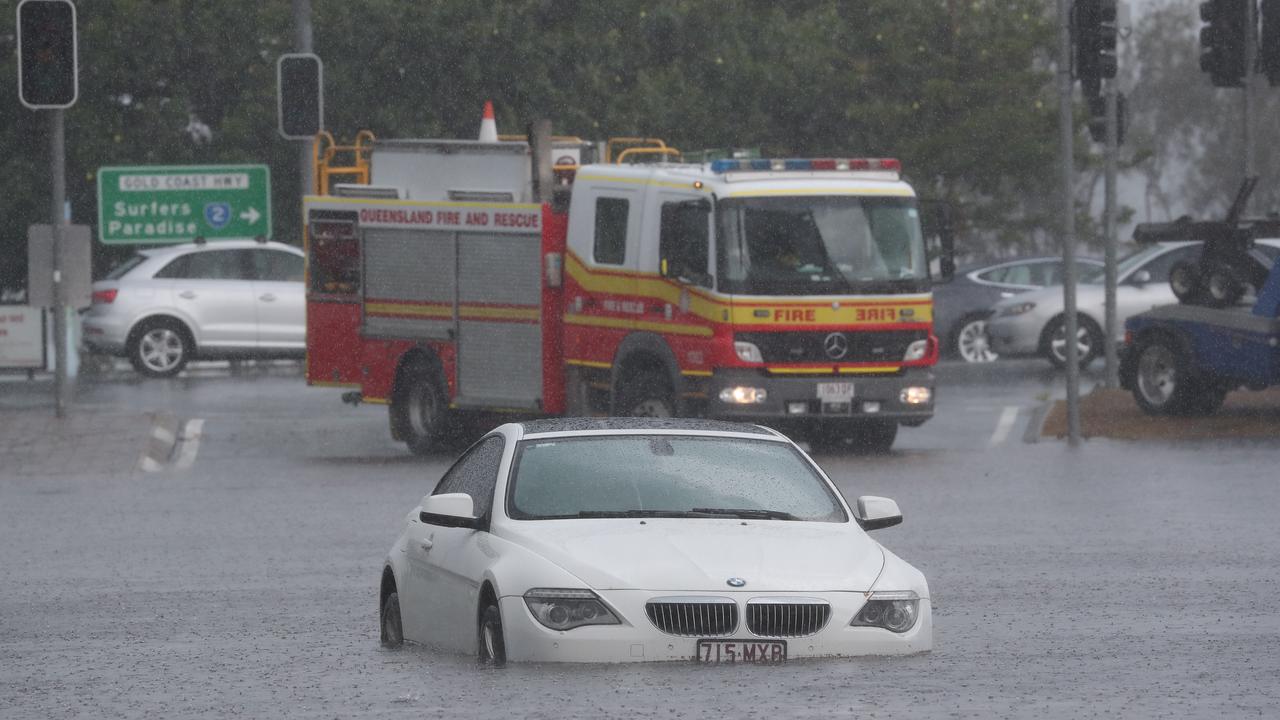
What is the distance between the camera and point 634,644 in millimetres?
9141

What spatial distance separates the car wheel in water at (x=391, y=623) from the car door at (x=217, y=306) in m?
23.7

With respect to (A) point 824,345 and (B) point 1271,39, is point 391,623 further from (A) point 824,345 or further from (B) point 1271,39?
(B) point 1271,39

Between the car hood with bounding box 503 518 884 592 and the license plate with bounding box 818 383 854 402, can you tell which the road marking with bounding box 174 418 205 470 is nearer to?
the license plate with bounding box 818 383 854 402

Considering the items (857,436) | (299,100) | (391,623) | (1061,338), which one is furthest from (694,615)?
(1061,338)

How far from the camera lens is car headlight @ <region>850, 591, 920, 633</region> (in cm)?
941

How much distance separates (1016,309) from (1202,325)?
920 cm

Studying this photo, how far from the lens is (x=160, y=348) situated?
113 feet

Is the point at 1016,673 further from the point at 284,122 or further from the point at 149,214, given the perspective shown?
the point at 149,214

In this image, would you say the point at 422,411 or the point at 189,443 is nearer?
the point at 422,411

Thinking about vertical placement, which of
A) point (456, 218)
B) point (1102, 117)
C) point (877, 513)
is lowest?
point (877, 513)

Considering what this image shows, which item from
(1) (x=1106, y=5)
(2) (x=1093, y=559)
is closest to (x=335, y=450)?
(1) (x=1106, y=5)

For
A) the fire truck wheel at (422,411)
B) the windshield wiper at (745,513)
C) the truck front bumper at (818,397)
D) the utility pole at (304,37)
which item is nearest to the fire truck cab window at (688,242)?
the truck front bumper at (818,397)

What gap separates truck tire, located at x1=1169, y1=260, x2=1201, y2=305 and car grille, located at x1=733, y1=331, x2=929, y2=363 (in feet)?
12.9

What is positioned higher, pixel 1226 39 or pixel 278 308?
pixel 1226 39
